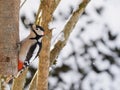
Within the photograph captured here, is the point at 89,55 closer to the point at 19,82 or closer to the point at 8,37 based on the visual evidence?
the point at 19,82

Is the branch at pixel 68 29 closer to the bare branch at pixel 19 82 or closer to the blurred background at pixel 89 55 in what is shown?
the bare branch at pixel 19 82

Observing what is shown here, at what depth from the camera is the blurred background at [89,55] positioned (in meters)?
3.35

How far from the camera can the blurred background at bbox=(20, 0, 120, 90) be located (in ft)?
11.0

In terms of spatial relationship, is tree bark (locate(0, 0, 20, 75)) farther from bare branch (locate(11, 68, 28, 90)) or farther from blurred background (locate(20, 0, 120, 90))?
blurred background (locate(20, 0, 120, 90))

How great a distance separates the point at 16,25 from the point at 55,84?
5.23 feet

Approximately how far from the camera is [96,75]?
11.3 ft

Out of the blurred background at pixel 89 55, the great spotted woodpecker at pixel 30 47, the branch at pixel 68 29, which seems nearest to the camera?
the great spotted woodpecker at pixel 30 47

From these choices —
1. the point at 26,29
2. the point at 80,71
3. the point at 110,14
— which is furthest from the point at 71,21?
the point at 110,14

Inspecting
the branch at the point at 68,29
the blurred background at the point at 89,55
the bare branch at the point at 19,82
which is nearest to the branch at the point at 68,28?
the branch at the point at 68,29

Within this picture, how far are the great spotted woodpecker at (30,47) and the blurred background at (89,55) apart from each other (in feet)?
4.61

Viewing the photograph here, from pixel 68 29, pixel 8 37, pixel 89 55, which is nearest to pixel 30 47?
pixel 8 37

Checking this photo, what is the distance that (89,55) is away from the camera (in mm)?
3330

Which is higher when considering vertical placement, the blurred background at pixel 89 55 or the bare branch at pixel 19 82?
the blurred background at pixel 89 55

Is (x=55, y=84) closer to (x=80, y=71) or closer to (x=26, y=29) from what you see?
(x=80, y=71)
